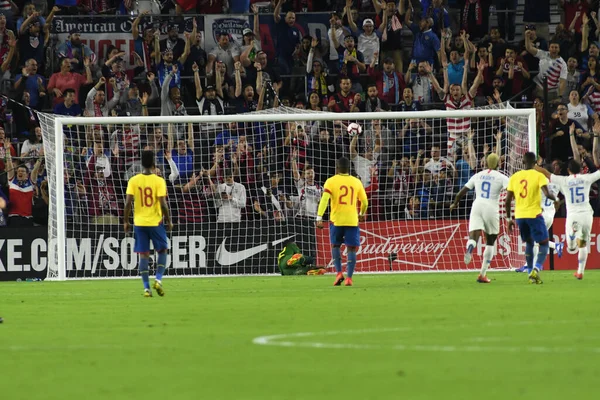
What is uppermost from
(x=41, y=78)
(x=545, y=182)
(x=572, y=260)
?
(x=41, y=78)

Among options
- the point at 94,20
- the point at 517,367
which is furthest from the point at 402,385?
the point at 94,20

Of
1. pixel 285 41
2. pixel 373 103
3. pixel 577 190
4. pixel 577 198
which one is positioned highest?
pixel 285 41

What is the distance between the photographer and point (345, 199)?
18.9m

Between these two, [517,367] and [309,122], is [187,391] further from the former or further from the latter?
[309,122]

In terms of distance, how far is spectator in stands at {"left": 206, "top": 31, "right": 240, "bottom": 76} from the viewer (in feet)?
91.3

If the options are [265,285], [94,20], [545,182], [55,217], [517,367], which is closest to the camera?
[517,367]

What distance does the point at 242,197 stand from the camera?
83.0ft

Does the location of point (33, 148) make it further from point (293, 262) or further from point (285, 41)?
point (285, 41)

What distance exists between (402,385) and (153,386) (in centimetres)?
142

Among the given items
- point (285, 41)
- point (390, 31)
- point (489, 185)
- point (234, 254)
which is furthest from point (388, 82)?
point (489, 185)

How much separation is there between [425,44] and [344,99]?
273cm

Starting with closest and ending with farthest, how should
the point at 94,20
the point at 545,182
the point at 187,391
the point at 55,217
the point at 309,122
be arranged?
the point at 187,391, the point at 545,182, the point at 55,217, the point at 309,122, the point at 94,20

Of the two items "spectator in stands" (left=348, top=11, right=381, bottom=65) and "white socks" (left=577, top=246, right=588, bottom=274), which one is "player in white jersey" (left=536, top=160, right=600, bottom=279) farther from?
"spectator in stands" (left=348, top=11, right=381, bottom=65)

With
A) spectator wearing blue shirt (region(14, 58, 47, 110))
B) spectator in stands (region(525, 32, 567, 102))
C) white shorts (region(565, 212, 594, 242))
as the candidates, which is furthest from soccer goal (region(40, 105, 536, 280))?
white shorts (region(565, 212, 594, 242))
